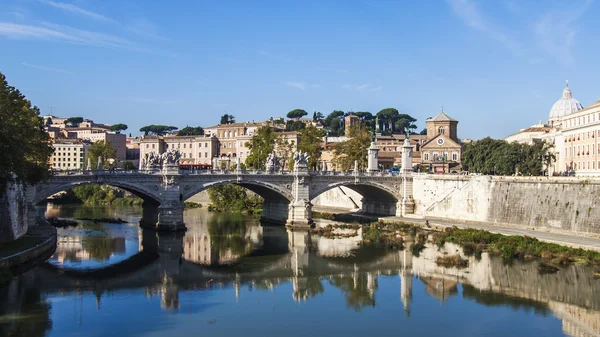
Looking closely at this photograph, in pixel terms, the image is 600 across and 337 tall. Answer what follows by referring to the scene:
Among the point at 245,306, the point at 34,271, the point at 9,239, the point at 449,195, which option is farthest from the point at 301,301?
the point at 449,195

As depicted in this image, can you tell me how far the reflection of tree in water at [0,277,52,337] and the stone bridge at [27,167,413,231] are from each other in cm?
1434

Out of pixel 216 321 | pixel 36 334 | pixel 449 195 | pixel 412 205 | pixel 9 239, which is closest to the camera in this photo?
pixel 36 334

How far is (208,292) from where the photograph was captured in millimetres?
28344

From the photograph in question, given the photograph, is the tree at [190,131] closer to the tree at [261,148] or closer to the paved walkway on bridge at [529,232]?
the tree at [261,148]

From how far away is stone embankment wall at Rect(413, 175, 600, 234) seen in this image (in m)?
38.7

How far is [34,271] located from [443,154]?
55742mm

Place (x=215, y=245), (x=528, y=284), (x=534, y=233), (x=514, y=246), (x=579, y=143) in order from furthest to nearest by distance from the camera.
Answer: (x=579, y=143), (x=215, y=245), (x=534, y=233), (x=514, y=246), (x=528, y=284)

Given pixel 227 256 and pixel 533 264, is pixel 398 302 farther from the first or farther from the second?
pixel 227 256

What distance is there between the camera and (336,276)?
3253 cm

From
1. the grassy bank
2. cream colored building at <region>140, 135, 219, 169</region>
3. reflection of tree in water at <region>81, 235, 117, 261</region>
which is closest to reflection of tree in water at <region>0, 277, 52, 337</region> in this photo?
reflection of tree in water at <region>81, 235, 117, 261</region>

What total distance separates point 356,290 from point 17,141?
55.1 ft

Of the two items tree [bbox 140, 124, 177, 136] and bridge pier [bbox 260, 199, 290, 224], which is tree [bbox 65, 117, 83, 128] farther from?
bridge pier [bbox 260, 199, 290, 224]

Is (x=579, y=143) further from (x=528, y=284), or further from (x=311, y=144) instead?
(x=528, y=284)

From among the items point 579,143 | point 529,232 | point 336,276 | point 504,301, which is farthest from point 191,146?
point 504,301
